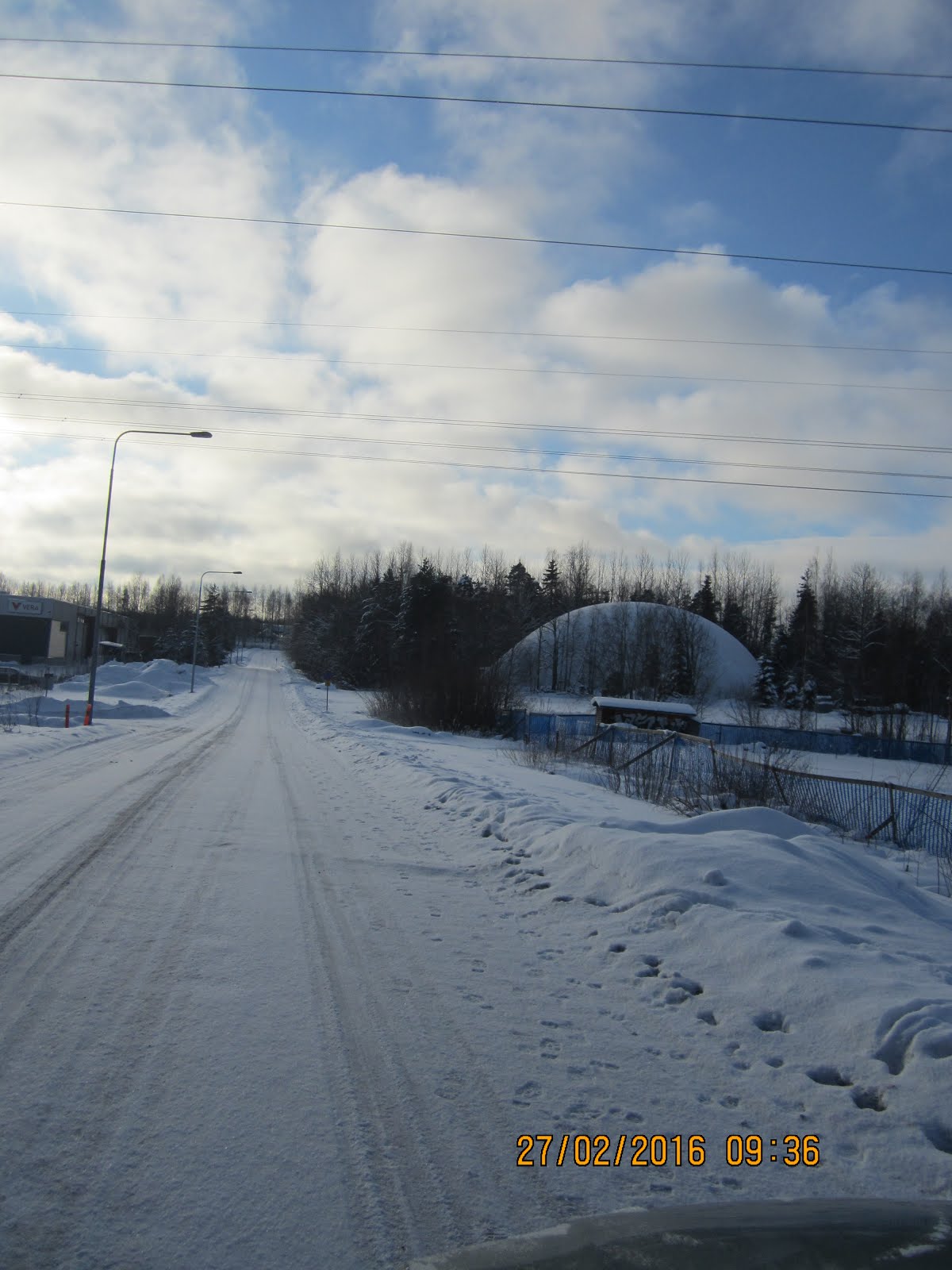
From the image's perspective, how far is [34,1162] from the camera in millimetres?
3309

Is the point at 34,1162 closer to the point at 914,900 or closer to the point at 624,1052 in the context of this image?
the point at 624,1052

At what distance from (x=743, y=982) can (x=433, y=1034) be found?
7.23ft

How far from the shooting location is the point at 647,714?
4300 cm

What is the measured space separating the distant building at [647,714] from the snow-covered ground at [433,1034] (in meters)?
30.6

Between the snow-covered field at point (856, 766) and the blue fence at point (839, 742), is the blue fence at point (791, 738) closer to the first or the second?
the blue fence at point (839, 742)

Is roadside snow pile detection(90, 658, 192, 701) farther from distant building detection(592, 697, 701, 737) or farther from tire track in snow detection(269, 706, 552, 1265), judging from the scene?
tire track in snow detection(269, 706, 552, 1265)

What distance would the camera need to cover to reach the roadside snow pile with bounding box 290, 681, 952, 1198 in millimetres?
4000

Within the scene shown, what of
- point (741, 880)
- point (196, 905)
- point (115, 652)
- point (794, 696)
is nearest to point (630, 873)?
point (741, 880)

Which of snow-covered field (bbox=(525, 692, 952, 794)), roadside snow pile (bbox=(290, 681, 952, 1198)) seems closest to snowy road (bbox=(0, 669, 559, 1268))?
roadside snow pile (bbox=(290, 681, 952, 1198))

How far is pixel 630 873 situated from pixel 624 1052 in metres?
3.27

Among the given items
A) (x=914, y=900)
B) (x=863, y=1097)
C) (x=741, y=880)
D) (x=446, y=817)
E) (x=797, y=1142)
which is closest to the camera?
(x=797, y=1142)

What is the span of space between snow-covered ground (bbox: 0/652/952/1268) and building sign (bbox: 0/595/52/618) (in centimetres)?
7563

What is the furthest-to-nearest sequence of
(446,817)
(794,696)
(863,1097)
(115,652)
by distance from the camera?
(115,652)
(794,696)
(446,817)
(863,1097)

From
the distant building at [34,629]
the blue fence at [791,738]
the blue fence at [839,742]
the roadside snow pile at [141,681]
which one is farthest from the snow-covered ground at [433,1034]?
the distant building at [34,629]
